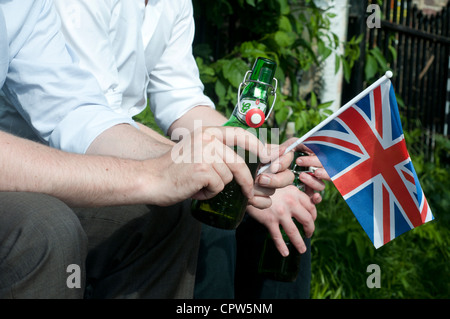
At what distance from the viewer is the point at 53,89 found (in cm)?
155

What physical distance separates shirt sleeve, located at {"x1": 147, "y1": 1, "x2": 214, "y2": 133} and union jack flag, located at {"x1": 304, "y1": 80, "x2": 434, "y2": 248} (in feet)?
2.56

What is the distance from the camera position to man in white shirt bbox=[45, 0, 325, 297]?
1.68m

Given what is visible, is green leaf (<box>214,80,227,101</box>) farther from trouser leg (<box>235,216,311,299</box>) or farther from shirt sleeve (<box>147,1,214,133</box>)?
trouser leg (<box>235,216,311,299</box>)

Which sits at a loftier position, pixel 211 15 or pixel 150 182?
pixel 150 182

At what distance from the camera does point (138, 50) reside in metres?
1.93

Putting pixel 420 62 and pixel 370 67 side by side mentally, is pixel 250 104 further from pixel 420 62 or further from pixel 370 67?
pixel 420 62

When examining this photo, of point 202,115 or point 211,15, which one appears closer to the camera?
point 202,115

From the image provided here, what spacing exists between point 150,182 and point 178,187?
67 mm

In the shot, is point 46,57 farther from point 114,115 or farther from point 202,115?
point 202,115

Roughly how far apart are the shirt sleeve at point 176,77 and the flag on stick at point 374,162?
0.78 m

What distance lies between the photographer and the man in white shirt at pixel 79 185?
1102 mm

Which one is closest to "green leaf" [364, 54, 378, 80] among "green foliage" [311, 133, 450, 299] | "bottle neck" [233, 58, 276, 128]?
"green foliage" [311, 133, 450, 299]

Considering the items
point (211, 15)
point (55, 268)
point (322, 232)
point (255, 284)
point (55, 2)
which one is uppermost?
point (55, 2)

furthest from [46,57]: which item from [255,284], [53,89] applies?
[255,284]
